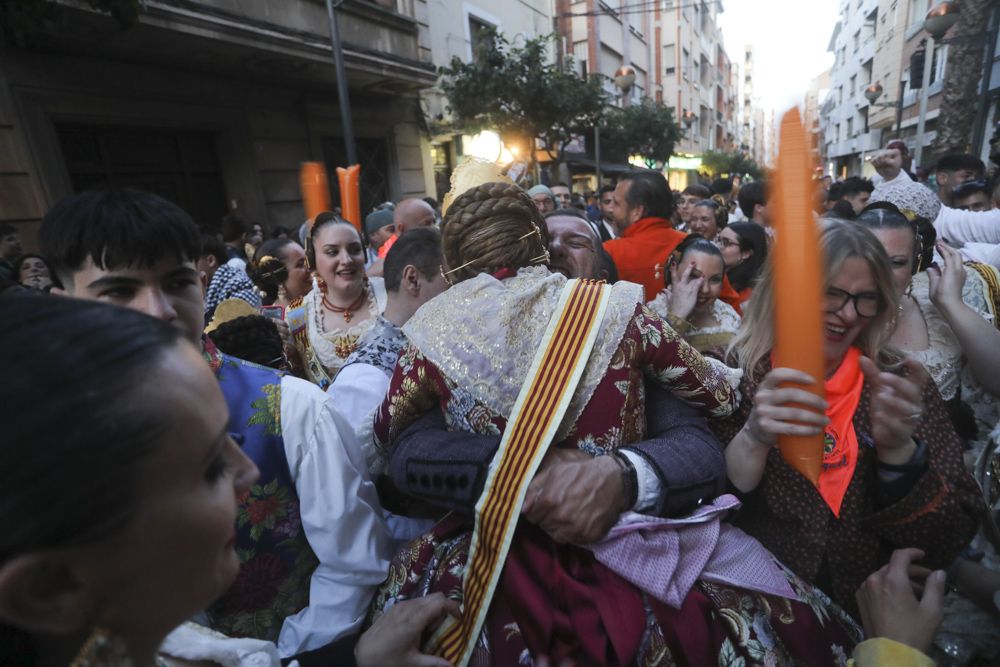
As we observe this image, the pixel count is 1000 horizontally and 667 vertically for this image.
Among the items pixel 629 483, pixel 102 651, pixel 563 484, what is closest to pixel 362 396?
pixel 563 484

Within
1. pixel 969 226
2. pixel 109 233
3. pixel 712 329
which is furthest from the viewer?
pixel 969 226

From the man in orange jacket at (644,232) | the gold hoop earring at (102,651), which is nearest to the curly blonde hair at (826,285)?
the gold hoop earring at (102,651)

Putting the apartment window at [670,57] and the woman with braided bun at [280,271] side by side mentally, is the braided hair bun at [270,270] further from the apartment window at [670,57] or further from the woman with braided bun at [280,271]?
the apartment window at [670,57]

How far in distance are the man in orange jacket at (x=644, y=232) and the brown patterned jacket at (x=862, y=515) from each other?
2.06m

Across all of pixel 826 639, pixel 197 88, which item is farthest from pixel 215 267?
pixel 197 88

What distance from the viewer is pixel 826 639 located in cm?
118

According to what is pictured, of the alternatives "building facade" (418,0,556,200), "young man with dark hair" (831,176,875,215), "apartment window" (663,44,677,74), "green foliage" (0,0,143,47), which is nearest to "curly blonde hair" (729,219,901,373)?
"green foliage" (0,0,143,47)

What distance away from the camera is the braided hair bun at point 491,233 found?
1.42m

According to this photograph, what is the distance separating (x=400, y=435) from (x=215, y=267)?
11.8 feet

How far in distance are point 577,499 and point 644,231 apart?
2.89m

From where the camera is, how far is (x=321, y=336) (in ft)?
9.51

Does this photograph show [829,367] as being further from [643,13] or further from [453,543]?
[643,13]

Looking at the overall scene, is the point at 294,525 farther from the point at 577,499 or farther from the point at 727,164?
the point at 727,164

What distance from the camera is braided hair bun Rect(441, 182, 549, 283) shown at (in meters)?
1.42
